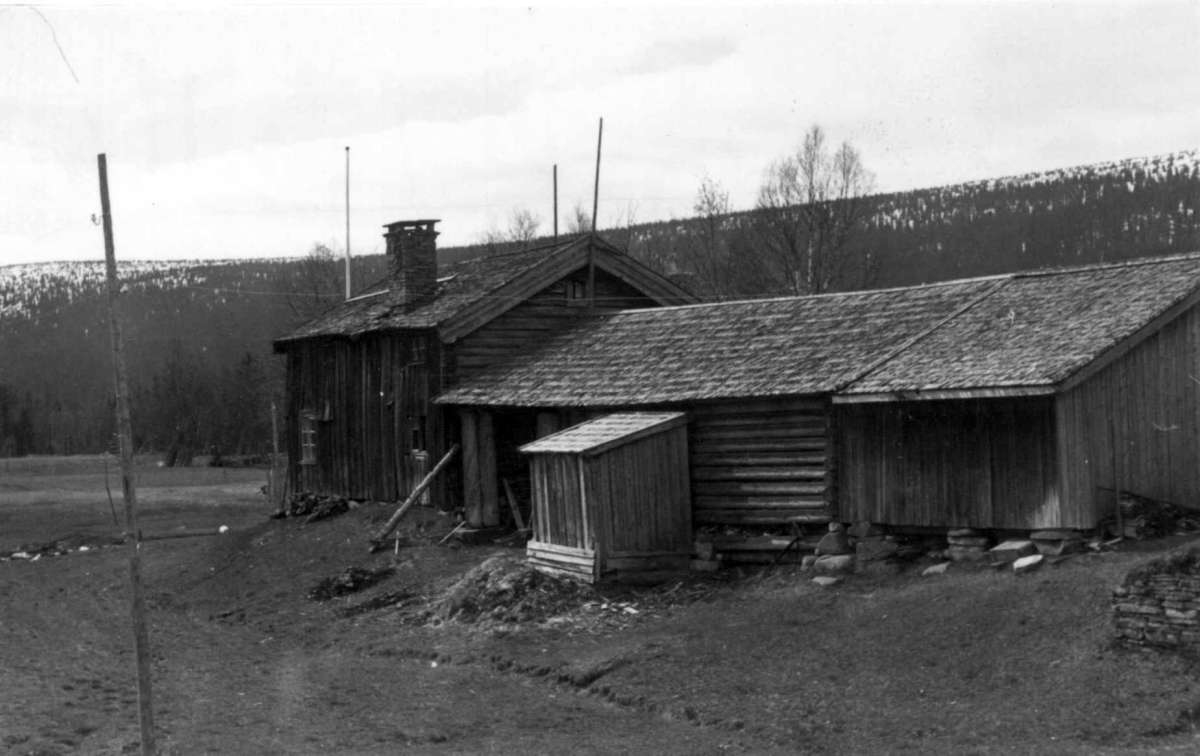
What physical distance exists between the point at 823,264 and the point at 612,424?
3082 centimetres

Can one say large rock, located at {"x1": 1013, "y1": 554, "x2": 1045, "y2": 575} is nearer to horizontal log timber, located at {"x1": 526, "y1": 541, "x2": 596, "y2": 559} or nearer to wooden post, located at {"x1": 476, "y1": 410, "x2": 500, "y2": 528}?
horizontal log timber, located at {"x1": 526, "y1": 541, "x2": 596, "y2": 559}

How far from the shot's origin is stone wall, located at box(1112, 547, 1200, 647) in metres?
16.3

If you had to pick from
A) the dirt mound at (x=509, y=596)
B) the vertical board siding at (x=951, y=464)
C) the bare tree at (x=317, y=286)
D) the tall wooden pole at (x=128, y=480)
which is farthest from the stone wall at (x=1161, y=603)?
the bare tree at (x=317, y=286)

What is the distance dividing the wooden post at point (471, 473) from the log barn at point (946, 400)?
3142 millimetres

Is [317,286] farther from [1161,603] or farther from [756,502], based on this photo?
[1161,603]

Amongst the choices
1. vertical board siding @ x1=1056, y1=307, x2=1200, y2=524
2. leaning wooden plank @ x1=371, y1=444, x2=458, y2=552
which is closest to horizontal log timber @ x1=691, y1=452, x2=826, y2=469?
vertical board siding @ x1=1056, y1=307, x2=1200, y2=524

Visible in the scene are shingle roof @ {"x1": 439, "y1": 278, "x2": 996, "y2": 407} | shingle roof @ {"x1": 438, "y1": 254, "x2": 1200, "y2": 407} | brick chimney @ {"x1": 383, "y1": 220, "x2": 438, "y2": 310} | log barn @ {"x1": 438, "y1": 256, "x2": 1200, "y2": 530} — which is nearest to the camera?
log barn @ {"x1": 438, "y1": 256, "x2": 1200, "y2": 530}

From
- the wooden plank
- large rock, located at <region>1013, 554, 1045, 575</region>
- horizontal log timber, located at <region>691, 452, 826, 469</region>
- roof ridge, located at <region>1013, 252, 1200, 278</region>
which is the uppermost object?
roof ridge, located at <region>1013, 252, 1200, 278</region>

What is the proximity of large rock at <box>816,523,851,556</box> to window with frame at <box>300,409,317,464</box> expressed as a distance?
1853 cm

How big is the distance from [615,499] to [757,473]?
2660 millimetres

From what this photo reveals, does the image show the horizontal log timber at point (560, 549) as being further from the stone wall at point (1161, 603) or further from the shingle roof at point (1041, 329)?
the stone wall at point (1161, 603)

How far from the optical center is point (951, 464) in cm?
2253

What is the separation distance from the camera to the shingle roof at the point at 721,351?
83.3 ft

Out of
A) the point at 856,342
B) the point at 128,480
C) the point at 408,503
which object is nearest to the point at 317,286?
the point at 408,503
